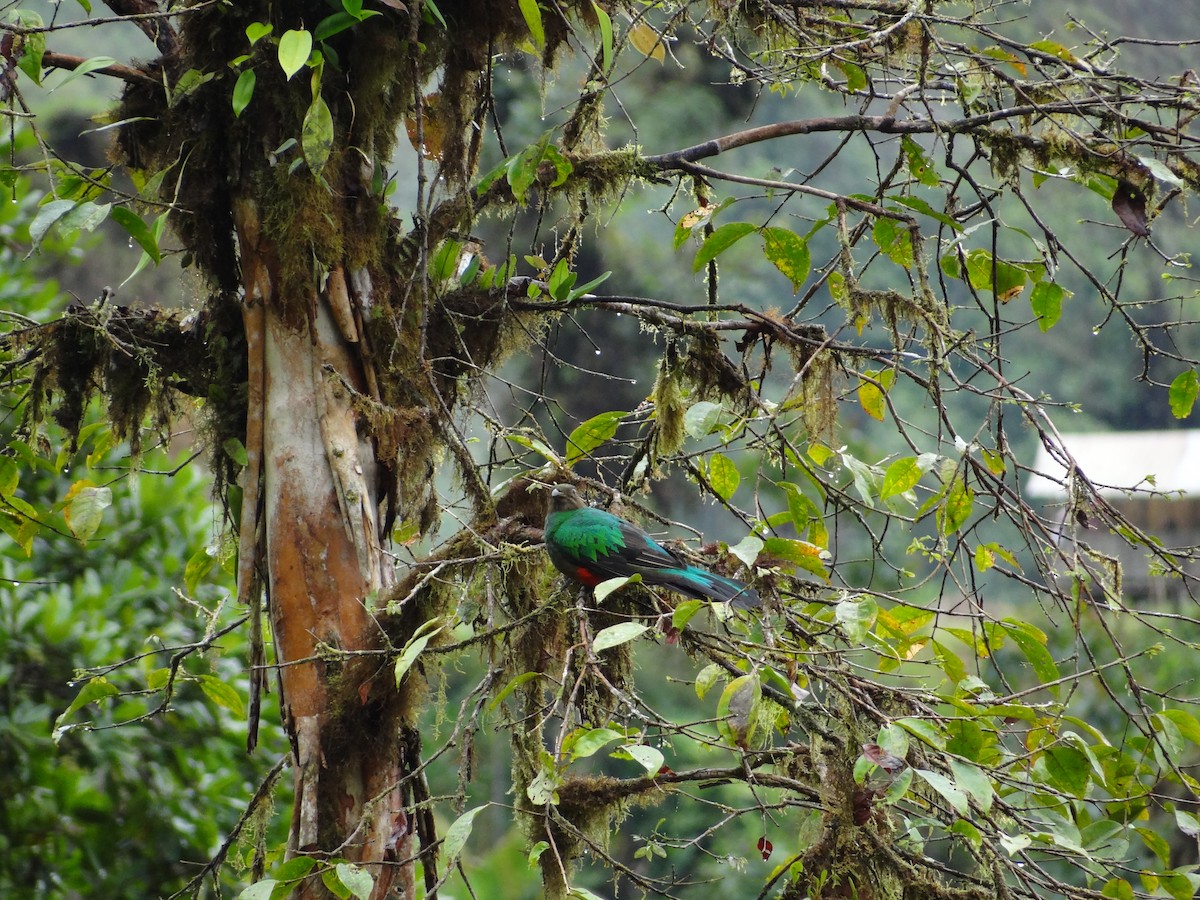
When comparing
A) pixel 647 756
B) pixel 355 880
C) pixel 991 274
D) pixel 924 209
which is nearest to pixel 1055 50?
pixel 991 274

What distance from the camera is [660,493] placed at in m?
Result: 14.6

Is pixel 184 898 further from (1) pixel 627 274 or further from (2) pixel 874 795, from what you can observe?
(1) pixel 627 274

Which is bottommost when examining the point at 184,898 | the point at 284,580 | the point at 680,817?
the point at 680,817

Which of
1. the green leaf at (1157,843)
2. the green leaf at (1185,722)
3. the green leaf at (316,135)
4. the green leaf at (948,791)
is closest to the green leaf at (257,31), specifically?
the green leaf at (316,135)

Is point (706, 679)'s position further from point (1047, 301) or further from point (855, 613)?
point (1047, 301)

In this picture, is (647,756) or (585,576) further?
(585,576)

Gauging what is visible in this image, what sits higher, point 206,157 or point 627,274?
point 206,157

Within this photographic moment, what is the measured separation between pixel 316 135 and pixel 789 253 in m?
1.09

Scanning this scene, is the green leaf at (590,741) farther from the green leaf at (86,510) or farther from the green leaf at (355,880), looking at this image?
the green leaf at (86,510)

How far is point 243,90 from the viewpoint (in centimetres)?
208

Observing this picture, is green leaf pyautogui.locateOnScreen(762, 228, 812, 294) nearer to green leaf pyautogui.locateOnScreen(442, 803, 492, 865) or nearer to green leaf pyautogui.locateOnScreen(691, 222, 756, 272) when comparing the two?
green leaf pyautogui.locateOnScreen(691, 222, 756, 272)

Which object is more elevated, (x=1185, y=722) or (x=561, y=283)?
(x=561, y=283)

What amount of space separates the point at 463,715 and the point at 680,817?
1167 centimetres

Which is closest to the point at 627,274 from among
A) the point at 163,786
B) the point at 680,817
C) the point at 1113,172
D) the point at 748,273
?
the point at 748,273
